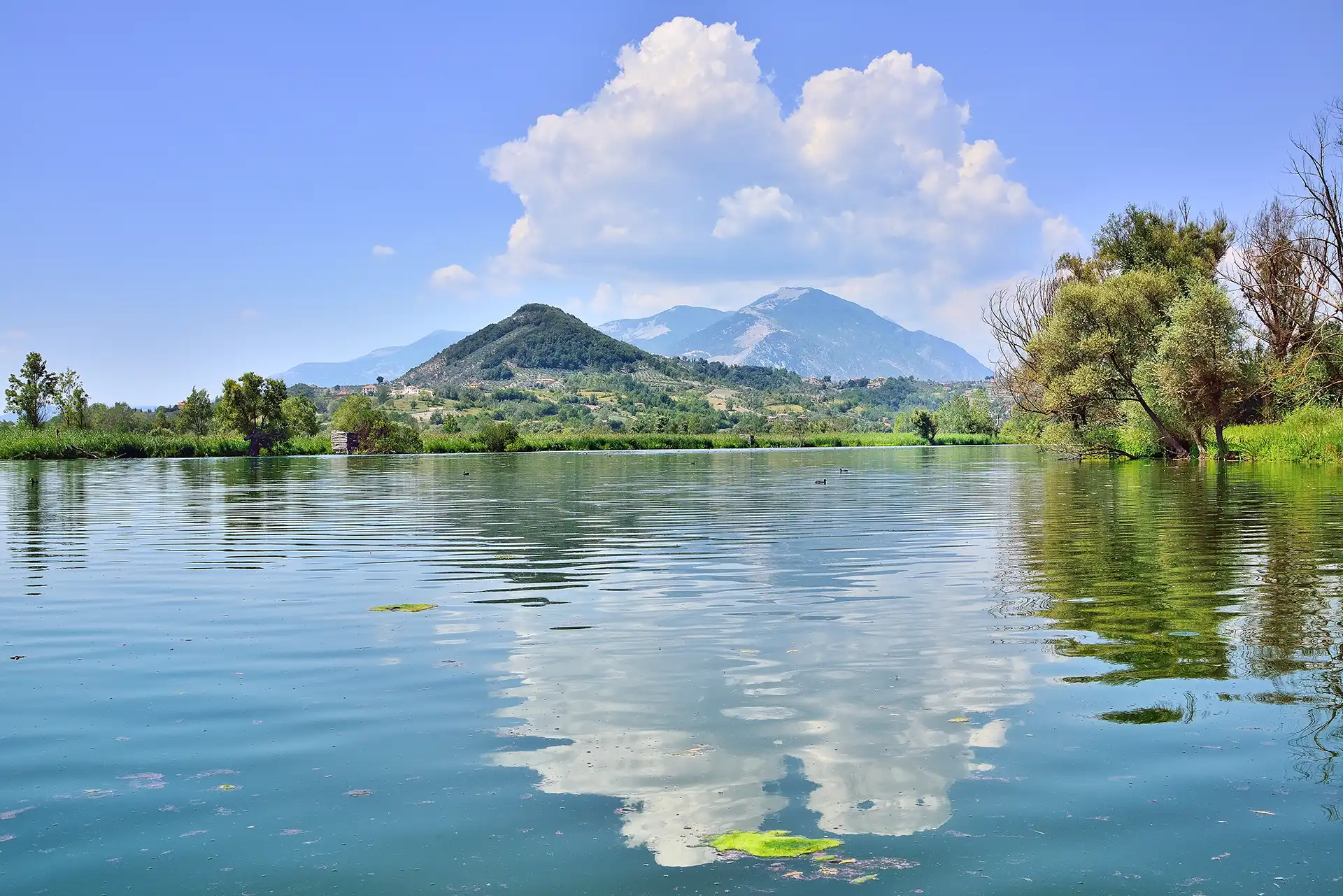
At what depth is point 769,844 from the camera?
6367 mm

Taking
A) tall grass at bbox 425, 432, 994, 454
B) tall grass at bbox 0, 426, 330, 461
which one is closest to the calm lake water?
tall grass at bbox 0, 426, 330, 461

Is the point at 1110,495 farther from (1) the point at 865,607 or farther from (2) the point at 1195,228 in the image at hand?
(2) the point at 1195,228

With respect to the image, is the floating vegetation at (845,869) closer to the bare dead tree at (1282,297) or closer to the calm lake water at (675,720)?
the calm lake water at (675,720)

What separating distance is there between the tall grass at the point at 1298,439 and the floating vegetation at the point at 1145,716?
57226 mm

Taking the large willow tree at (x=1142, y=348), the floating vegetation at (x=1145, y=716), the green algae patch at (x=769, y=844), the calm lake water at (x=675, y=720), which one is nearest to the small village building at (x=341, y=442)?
the large willow tree at (x=1142, y=348)

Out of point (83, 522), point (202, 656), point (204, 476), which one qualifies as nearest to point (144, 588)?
point (202, 656)

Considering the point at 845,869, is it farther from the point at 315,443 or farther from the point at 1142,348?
the point at 315,443

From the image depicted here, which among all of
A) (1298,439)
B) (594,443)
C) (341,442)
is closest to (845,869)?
(1298,439)

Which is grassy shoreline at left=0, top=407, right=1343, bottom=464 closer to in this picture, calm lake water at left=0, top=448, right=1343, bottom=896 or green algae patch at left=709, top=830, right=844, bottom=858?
calm lake water at left=0, top=448, right=1343, bottom=896

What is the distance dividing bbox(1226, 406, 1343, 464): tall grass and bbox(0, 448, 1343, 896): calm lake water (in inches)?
1666

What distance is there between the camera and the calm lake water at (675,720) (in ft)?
20.4

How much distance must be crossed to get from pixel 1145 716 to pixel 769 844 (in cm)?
436

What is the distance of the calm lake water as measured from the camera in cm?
622

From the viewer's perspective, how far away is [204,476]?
6525cm
